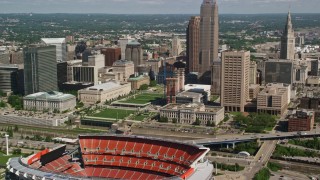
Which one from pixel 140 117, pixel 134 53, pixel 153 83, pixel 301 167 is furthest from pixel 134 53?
pixel 301 167

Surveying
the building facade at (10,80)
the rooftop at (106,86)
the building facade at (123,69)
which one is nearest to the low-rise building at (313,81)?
the building facade at (123,69)

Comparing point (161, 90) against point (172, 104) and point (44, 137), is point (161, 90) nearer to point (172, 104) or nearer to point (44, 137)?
point (172, 104)

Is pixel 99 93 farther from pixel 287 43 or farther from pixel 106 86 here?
pixel 287 43

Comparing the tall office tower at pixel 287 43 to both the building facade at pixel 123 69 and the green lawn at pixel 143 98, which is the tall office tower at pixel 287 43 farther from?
the building facade at pixel 123 69

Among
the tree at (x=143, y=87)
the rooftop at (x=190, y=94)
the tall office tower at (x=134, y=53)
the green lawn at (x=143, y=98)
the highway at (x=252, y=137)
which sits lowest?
the highway at (x=252, y=137)

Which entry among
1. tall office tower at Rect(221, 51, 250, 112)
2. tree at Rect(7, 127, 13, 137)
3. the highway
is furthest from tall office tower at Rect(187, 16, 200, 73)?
tree at Rect(7, 127, 13, 137)

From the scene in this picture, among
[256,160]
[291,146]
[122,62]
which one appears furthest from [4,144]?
[122,62]

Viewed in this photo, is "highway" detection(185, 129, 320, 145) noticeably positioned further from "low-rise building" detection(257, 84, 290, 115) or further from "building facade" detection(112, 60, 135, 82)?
"building facade" detection(112, 60, 135, 82)
